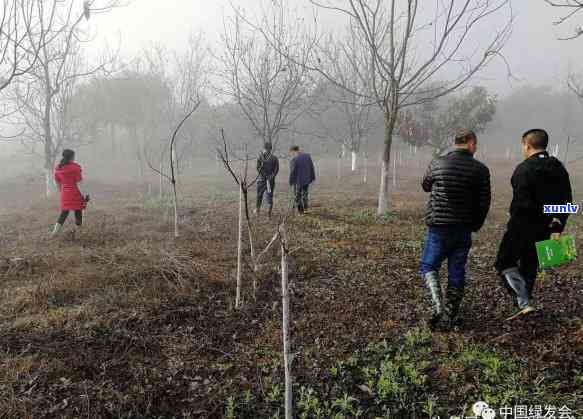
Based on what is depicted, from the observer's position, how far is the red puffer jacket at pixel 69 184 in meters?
6.73

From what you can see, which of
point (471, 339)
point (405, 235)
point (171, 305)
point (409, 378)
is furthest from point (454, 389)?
point (405, 235)

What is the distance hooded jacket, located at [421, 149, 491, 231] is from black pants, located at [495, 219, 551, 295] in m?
0.40

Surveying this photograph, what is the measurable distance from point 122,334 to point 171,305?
2.30 ft

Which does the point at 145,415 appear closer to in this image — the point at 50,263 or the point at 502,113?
the point at 50,263

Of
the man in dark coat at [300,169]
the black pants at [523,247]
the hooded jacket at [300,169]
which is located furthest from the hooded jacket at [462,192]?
the hooded jacket at [300,169]

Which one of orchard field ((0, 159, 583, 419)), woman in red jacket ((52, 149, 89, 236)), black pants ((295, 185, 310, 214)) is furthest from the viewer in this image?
black pants ((295, 185, 310, 214))

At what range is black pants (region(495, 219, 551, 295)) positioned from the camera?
3.24 metres

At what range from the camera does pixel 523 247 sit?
10.7 feet

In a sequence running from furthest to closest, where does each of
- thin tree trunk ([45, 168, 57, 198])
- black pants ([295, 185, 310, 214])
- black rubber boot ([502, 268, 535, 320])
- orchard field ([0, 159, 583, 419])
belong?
thin tree trunk ([45, 168, 57, 198])
black pants ([295, 185, 310, 214])
black rubber boot ([502, 268, 535, 320])
orchard field ([0, 159, 583, 419])

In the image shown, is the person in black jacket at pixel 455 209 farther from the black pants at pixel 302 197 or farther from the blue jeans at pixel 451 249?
the black pants at pixel 302 197

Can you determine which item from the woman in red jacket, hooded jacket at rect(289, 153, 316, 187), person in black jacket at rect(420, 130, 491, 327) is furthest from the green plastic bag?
the woman in red jacket

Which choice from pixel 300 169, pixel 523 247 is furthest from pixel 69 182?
pixel 523 247

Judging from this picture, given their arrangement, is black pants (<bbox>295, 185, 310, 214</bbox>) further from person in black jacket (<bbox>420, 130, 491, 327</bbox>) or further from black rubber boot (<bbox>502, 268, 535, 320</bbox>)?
black rubber boot (<bbox>502, 268, 535, 320</bbox>)

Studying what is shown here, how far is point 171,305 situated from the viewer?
166 inches
